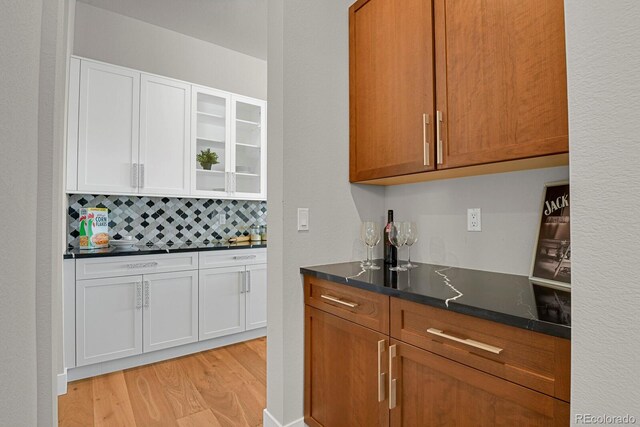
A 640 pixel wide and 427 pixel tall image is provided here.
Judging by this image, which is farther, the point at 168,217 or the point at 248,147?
the point at 248,147

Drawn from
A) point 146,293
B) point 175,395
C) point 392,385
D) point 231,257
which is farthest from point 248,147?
point 392,385

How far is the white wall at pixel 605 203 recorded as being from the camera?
22.2 inches

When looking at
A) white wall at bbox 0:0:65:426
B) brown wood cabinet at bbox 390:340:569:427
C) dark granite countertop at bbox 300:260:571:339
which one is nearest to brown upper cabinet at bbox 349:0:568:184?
dark granite countertop at bbox 300:260:571:339

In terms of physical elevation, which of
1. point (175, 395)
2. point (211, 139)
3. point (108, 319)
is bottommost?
point (175, 395)

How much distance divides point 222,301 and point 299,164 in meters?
1.78

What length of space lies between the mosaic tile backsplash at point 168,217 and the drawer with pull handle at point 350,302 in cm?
204

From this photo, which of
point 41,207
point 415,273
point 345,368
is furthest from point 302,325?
point 41,207

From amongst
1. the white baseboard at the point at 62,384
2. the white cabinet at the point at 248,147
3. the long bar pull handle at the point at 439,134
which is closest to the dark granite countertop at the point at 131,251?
the white cabinet at the point at 248,147

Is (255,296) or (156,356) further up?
(255,296)

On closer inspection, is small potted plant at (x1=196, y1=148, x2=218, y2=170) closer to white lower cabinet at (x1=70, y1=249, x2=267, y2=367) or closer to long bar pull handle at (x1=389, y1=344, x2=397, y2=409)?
white lower cabinet at (x1=70, y1=249, x2=267, y2=367)

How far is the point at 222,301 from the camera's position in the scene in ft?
9.46

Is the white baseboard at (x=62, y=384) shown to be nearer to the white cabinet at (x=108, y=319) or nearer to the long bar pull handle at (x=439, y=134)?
the white cabinet at (x=108, y=319)

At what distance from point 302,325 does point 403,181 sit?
0.99 m

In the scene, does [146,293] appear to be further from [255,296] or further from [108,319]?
[255,296]
